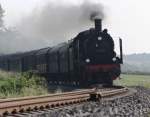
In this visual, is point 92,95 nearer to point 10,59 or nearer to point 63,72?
point 63,72

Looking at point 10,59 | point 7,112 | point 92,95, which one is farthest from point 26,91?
point 10,59

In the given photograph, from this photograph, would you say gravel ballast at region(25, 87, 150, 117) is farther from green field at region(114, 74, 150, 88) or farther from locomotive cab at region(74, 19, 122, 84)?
green field at region(114, 74, 150, 88)

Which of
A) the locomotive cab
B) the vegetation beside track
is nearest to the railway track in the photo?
the vegetation beside track

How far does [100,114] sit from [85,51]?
13621mm

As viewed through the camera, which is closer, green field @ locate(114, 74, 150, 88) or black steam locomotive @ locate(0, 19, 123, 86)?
black steam locomotive @ locate(0, 19, 123, 86)

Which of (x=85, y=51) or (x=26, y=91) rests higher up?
(x=85, y=51)

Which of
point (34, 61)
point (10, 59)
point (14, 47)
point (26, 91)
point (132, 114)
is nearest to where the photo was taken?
point (132, 114)

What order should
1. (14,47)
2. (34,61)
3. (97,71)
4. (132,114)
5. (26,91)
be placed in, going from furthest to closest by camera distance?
(14,47), (34,61), (97,71), (26,91), (132,114)

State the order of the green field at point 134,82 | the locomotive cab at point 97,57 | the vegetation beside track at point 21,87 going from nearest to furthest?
the vegetation beside track at point 21,87 < the locomotive cab at point 97,57 < the green field at point 134,82

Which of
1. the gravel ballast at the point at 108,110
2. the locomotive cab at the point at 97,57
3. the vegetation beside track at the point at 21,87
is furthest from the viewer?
the locomotive cab at the point at 97,57

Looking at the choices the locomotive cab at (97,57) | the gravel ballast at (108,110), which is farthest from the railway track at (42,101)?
the locomotive cab at (97,57)

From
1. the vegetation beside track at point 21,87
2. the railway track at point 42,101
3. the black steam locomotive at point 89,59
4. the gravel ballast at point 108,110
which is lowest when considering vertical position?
the gravel ballast at point 108,110

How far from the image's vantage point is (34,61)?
1275 inches

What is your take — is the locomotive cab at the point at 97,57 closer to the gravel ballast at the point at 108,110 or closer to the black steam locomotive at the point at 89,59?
the black steam locomotive at the point at 89,59
